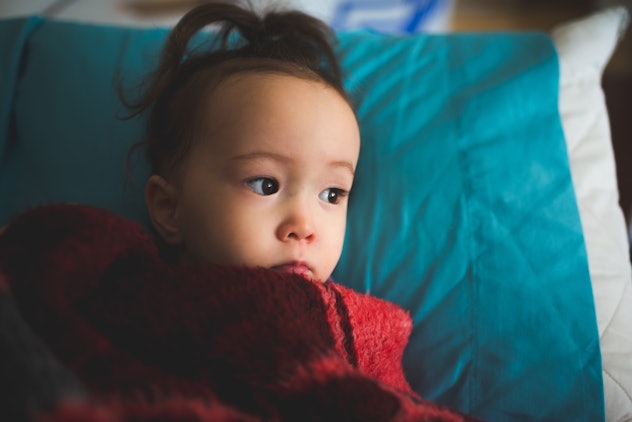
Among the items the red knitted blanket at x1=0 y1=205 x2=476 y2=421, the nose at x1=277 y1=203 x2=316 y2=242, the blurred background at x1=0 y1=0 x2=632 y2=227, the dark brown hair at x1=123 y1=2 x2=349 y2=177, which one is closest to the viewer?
the red knitted blanket at x1=0 y1=205 x2=476 y2=421

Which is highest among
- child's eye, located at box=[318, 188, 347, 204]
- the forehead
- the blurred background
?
the blurred background

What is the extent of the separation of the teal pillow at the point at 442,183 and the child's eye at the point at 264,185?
0.74 ft

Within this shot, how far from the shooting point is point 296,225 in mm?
715

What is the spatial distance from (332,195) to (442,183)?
23cm

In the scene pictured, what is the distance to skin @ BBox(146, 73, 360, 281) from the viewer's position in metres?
0.72

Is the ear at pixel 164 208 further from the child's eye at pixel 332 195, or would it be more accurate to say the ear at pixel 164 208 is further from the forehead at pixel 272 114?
the child's eye at pixel 332 195

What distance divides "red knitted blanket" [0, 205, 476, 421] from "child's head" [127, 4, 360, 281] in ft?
0.24

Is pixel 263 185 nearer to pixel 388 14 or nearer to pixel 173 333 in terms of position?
pixel 173 333

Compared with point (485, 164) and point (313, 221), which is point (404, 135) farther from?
point (313, 221)

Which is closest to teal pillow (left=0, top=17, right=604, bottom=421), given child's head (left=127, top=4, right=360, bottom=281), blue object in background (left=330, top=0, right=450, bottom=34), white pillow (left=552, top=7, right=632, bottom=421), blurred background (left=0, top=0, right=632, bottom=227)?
white pillow (left=552, top=7, right=632, bottom=421)

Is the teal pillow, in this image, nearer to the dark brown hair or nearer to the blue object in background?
the dark brown hair

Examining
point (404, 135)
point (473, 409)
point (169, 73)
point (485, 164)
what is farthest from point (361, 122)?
point (473, 409)

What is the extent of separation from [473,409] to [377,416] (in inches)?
11.7

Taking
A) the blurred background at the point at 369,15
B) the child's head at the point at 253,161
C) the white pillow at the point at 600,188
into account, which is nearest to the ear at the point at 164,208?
the child's head at the point at 253,161
